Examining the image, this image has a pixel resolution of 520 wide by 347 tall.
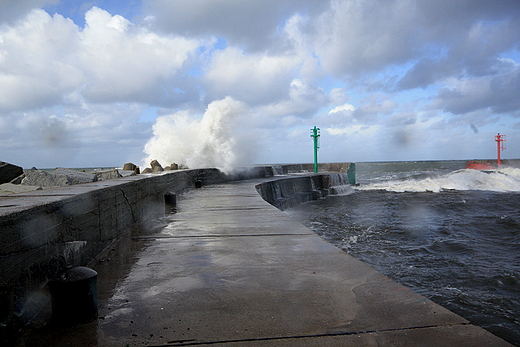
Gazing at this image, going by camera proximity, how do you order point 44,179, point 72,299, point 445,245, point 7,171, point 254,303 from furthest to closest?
point 44,179, point 445,245, point 7,171, point 254,303, point 72,299

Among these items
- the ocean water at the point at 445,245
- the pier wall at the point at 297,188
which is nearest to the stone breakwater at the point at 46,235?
the ocean water at the point at 445,245

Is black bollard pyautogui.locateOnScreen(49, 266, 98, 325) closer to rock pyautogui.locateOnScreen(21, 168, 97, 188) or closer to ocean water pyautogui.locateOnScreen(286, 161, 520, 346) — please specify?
ocean water pyautogui.locateOnScreen(286, 161, 520, 346)

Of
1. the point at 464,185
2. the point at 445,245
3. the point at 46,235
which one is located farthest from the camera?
the point at 464,185

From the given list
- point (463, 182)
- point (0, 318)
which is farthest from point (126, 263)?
point (463, 182)

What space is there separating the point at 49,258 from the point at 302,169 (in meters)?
21.2

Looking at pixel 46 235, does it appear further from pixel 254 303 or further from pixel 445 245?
pixel 445 245

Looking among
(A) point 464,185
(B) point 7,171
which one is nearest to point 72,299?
(B) point 7,171

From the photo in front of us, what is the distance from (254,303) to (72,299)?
1004mm

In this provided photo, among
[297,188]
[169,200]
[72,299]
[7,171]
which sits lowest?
[297,188]

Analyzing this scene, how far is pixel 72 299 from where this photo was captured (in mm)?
1936

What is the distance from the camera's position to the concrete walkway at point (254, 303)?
5.80ft

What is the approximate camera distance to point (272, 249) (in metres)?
3.48

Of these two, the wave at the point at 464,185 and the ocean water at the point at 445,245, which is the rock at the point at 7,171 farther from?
the wave at the point at 464,185

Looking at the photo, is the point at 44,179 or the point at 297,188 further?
the point at 297,188
